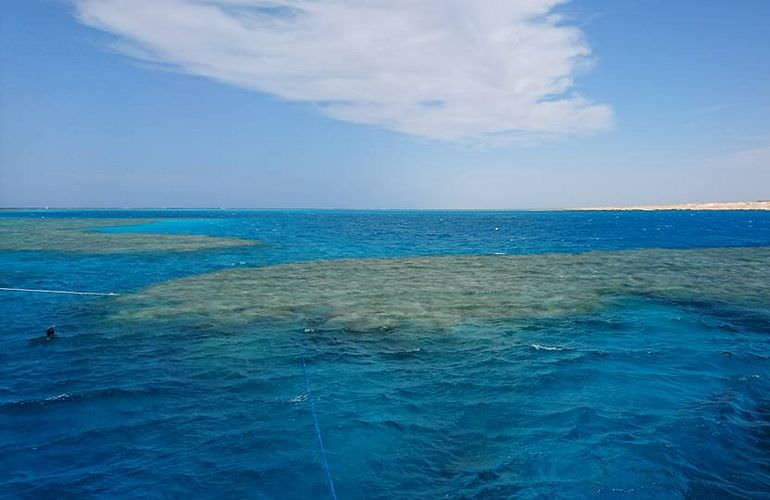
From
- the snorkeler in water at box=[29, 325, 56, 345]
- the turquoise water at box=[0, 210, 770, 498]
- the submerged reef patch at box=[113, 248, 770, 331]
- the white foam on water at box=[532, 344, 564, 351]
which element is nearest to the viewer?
the turquoise water at box=[0, 210, 770, 498]

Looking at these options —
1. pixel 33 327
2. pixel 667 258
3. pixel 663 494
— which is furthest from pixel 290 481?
pixel 667 258

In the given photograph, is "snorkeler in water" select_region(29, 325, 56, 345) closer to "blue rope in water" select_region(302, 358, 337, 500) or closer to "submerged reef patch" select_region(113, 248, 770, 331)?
"submerged reef patch" select_region(113, 248, 770, 331)

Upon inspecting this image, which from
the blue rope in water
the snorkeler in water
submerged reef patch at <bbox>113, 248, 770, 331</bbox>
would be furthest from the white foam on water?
the snorkeler in water

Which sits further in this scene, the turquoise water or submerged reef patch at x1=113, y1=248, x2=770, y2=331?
submerged reef patch at x1=113, y1=248, x2=770, y2=331

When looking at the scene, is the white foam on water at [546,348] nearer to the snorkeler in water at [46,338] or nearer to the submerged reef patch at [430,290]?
the submerged reef patch at [430,290]

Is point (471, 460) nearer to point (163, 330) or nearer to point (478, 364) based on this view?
point (478, 364)

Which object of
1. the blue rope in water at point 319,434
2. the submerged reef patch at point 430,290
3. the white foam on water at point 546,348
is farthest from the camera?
the submerged reef patch at point 430,290

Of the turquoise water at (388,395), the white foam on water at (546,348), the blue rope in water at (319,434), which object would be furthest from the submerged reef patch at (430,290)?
the blue rope in water at (319,434)
